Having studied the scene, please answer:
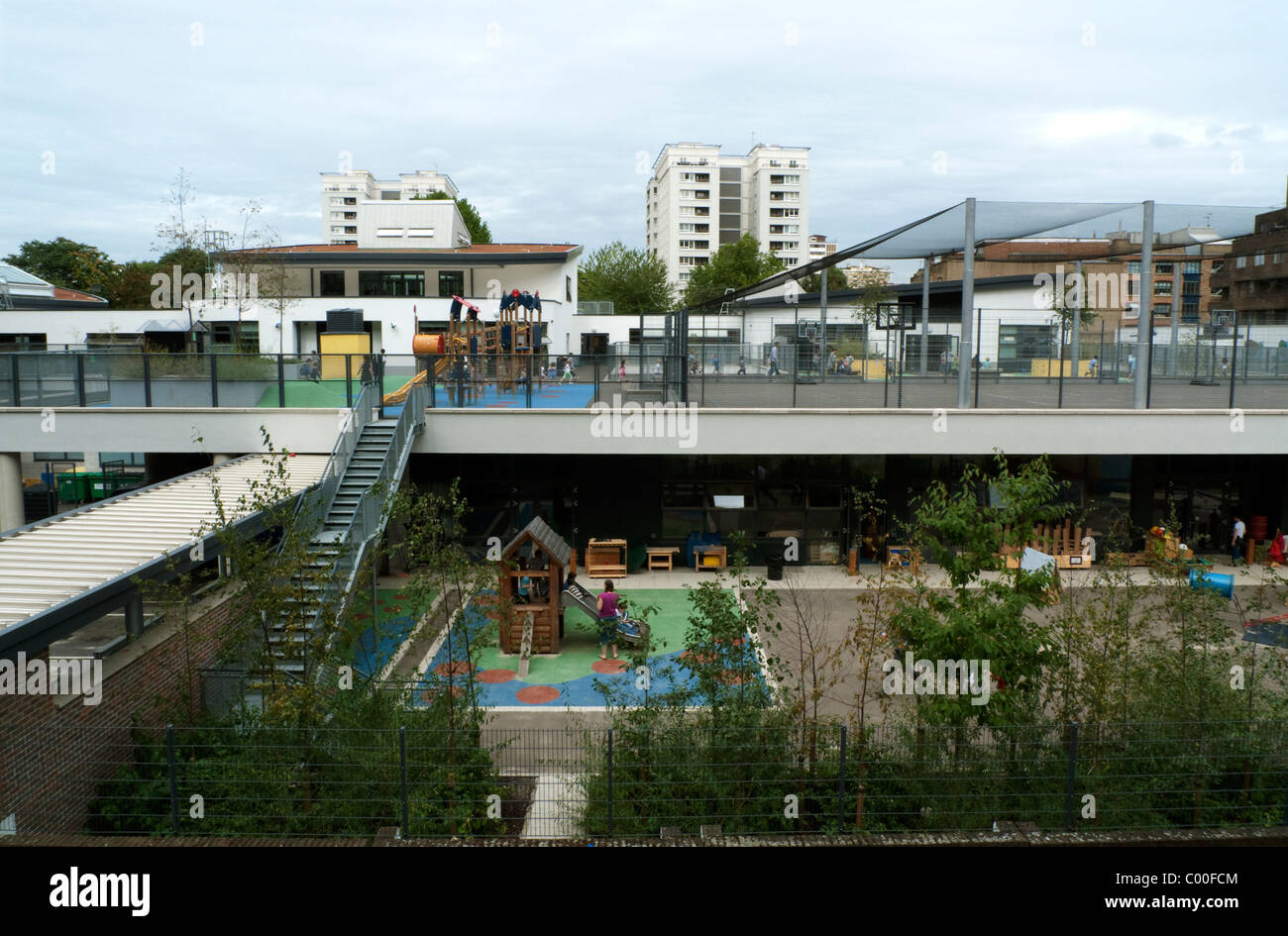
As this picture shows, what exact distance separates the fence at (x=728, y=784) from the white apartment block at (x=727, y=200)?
113 m

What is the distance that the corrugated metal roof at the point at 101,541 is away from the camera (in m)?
10.5

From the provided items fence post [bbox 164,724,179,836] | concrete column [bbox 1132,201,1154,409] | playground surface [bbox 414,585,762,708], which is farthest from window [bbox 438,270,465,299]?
fence post [bbox 164,724,179,836]

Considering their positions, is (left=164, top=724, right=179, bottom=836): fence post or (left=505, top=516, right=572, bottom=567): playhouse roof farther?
(left=505, top=516, right=572, bottom=567): playhouse roof

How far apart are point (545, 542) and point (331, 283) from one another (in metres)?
39.0

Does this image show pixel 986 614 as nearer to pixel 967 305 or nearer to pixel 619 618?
pixel 619 618

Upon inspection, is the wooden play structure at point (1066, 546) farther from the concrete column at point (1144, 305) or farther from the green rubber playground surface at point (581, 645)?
the green rubber playground surface at point (581, 645)

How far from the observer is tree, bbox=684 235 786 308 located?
86.6m

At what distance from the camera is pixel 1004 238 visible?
23.8 metres

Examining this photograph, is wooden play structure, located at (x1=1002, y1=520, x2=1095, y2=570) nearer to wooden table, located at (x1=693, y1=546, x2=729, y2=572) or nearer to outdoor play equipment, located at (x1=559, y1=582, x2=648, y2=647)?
wooden table, located at (x1=693, y1=546, x2=729, y2=572)

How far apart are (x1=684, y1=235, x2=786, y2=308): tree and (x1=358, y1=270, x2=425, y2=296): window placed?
36.6 meters

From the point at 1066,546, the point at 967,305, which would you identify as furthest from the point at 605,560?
the point at 1066,546

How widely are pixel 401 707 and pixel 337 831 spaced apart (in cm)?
165

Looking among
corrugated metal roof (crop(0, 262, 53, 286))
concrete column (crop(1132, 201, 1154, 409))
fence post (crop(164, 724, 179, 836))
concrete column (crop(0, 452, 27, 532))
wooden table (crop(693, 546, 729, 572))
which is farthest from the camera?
corrugated metal roof (crop(0, 262, 53, 286))
